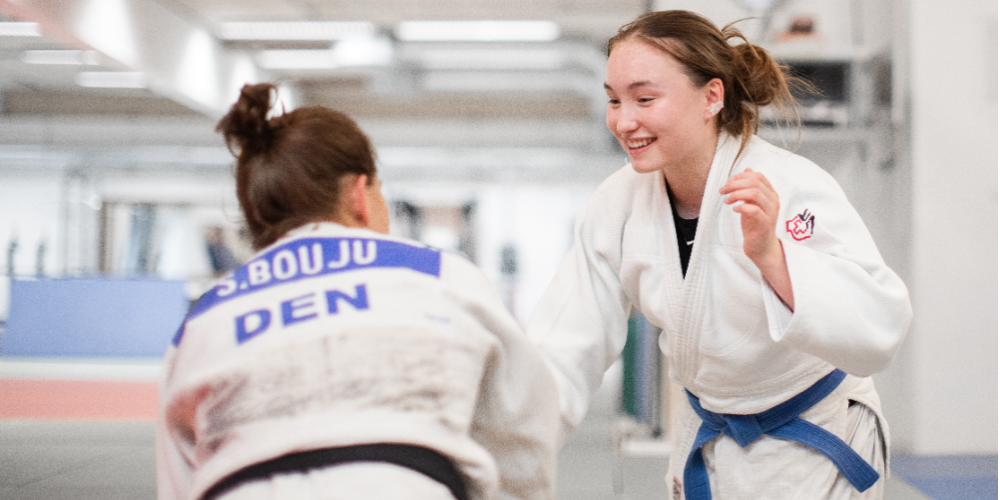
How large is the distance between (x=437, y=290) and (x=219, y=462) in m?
0.33

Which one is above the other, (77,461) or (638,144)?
(638,144)

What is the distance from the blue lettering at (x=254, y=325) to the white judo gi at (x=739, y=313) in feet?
2.19

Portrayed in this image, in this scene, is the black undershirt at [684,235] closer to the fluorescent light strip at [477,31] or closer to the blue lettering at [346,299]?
the blue lettering at [346,299]

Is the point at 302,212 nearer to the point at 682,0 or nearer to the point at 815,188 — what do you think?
the point at 815,188

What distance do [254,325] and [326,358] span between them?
0.34 feet

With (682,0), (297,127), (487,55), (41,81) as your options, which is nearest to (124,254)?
(41,81)

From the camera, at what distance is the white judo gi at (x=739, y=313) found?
3.65ft

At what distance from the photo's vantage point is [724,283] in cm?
129

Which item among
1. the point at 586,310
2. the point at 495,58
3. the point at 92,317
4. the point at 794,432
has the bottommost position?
the point at 92,317

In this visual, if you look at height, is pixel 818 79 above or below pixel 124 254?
above

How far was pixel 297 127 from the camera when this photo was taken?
0.99m

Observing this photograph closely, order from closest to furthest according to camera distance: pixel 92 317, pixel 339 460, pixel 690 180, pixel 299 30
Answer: pixel 339 460, pixel 690 180, pixel 92 317, pixel 299 30

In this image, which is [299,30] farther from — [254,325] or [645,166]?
[254,325]

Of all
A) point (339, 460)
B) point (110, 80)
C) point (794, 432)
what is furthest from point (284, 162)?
point (110, 80)
